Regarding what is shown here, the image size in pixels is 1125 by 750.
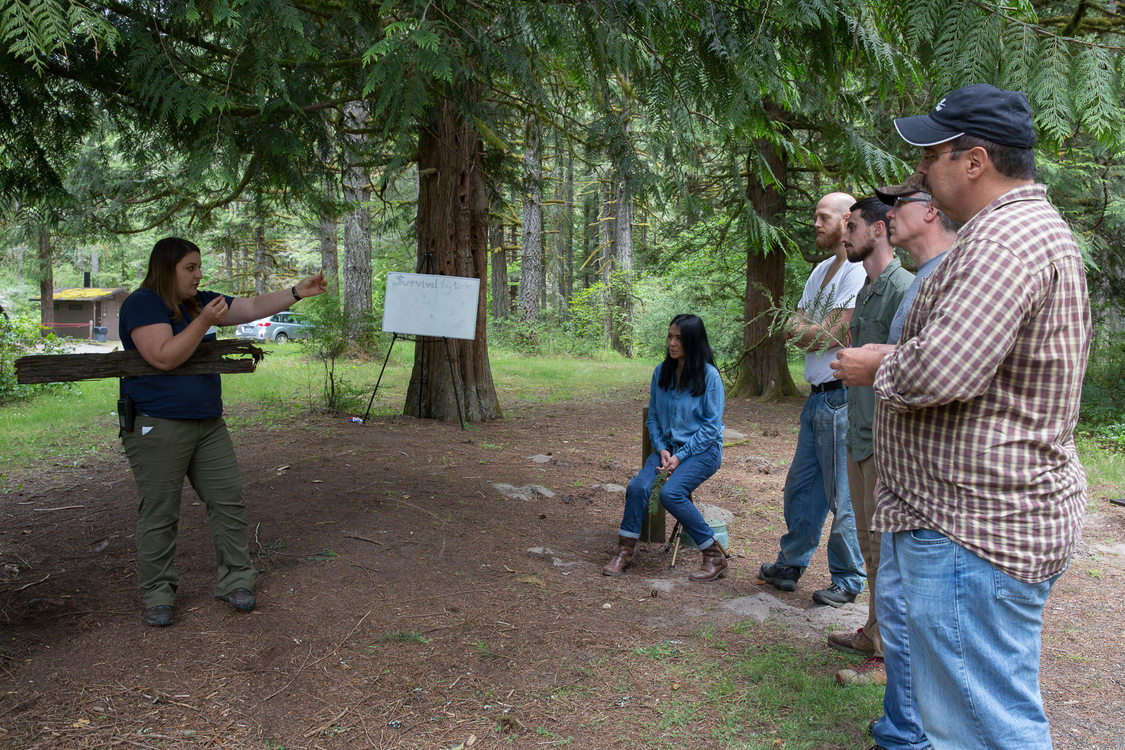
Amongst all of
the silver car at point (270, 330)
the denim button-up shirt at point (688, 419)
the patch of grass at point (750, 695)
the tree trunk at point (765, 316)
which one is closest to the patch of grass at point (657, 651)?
the patch of grass at point (750, 695)

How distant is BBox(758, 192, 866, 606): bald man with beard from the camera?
402 centimetres

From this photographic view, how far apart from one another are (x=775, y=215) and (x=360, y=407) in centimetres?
659

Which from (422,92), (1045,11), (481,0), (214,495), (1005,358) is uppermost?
(1045,11)

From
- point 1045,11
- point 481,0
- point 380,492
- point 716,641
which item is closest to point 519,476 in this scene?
point 380,492

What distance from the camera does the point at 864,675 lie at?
334cm

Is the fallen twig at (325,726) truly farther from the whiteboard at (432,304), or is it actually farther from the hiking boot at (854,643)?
the whiteboard at (432,304)

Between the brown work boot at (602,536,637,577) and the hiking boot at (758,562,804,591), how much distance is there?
0.83 meters

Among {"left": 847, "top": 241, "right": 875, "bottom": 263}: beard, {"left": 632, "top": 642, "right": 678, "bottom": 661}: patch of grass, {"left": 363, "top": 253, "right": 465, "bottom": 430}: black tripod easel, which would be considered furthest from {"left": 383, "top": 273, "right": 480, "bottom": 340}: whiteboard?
{"left": 847, "top": 241, "right": 875, "bottom": 263}: beard

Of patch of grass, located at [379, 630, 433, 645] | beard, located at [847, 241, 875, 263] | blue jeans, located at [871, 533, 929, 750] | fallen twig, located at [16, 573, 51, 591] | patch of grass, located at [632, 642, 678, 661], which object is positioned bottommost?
patch of grass, located at [632, 642, 678, 661]

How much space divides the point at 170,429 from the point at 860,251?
11.0ft

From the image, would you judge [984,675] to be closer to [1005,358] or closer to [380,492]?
[1005,358]

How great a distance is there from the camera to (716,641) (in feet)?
12.3

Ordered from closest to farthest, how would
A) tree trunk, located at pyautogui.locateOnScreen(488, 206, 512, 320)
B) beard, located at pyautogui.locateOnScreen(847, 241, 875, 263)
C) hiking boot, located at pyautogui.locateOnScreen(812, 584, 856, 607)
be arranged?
beard, located at pyautogui.locateOnScreen(847, 241, 875, 263), hiking boot, located at pyautogui.locateOnScreen(812, 584, 856, 607), tree trunk, located at pyautogui.locateOnScreen(488, 206, 512, 320)

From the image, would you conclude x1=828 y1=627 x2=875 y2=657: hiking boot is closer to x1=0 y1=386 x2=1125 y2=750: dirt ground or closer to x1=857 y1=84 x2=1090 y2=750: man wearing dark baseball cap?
x1=0 y1=386 x2=1125 y2=750: dirt ground
